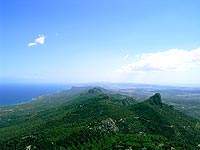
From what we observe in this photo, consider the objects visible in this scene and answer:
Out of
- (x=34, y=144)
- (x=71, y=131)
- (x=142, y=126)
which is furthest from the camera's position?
(x=142, y=126)

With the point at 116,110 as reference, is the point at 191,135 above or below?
below

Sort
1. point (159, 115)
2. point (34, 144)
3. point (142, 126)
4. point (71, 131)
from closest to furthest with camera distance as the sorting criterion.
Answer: point (34, 144) → point (71, 131) → point (142, 126) → point (159, 115)

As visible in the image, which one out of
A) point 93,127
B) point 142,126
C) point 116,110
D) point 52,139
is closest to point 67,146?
point 52,139

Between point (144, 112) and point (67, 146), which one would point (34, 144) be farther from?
point (144, 112)

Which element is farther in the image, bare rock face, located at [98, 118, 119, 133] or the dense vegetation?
bare rock face, located at [98, 118, 119, 133]

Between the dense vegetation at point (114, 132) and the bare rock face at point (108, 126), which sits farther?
the bare rock face at point (108, 126)

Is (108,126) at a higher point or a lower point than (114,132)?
higher

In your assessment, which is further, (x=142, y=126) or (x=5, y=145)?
(x=142, y=126)

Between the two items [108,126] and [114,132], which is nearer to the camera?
[114,132]
